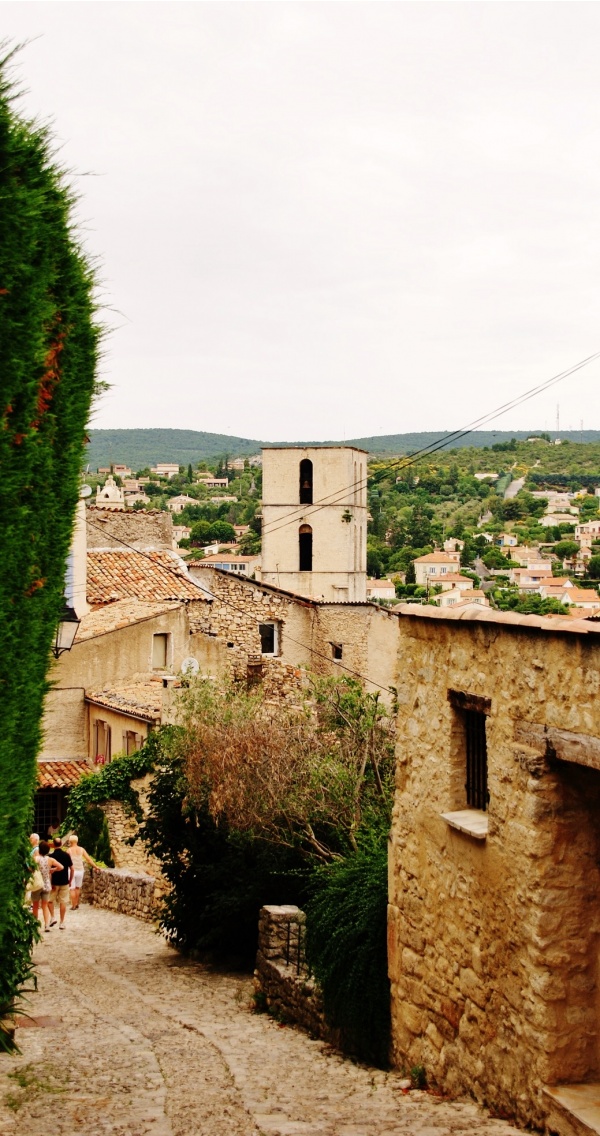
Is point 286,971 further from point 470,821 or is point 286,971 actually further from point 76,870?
point 76,870

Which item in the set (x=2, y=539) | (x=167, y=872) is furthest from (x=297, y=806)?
(x=2, y=539)

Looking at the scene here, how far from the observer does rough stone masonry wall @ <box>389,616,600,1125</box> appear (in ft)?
21.7

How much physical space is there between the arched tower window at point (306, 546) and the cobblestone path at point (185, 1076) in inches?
1834

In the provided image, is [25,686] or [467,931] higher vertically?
[25,686]

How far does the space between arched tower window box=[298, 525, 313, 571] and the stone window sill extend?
51100mm

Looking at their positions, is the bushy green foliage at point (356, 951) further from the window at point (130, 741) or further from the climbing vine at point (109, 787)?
the window at point (130, 741)

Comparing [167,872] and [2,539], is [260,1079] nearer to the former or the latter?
[2,539]

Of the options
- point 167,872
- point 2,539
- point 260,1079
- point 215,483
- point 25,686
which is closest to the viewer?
point 2,539

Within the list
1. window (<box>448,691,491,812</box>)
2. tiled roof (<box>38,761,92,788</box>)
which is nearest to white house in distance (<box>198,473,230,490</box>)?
tiled roof (<box>38,761,92,788</box>)

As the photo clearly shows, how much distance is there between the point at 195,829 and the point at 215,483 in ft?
536

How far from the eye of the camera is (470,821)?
7.70 metres

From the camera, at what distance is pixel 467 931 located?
7.67m

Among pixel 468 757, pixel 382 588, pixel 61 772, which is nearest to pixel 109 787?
pixel 61 772

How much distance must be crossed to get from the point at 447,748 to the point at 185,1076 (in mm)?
3215
